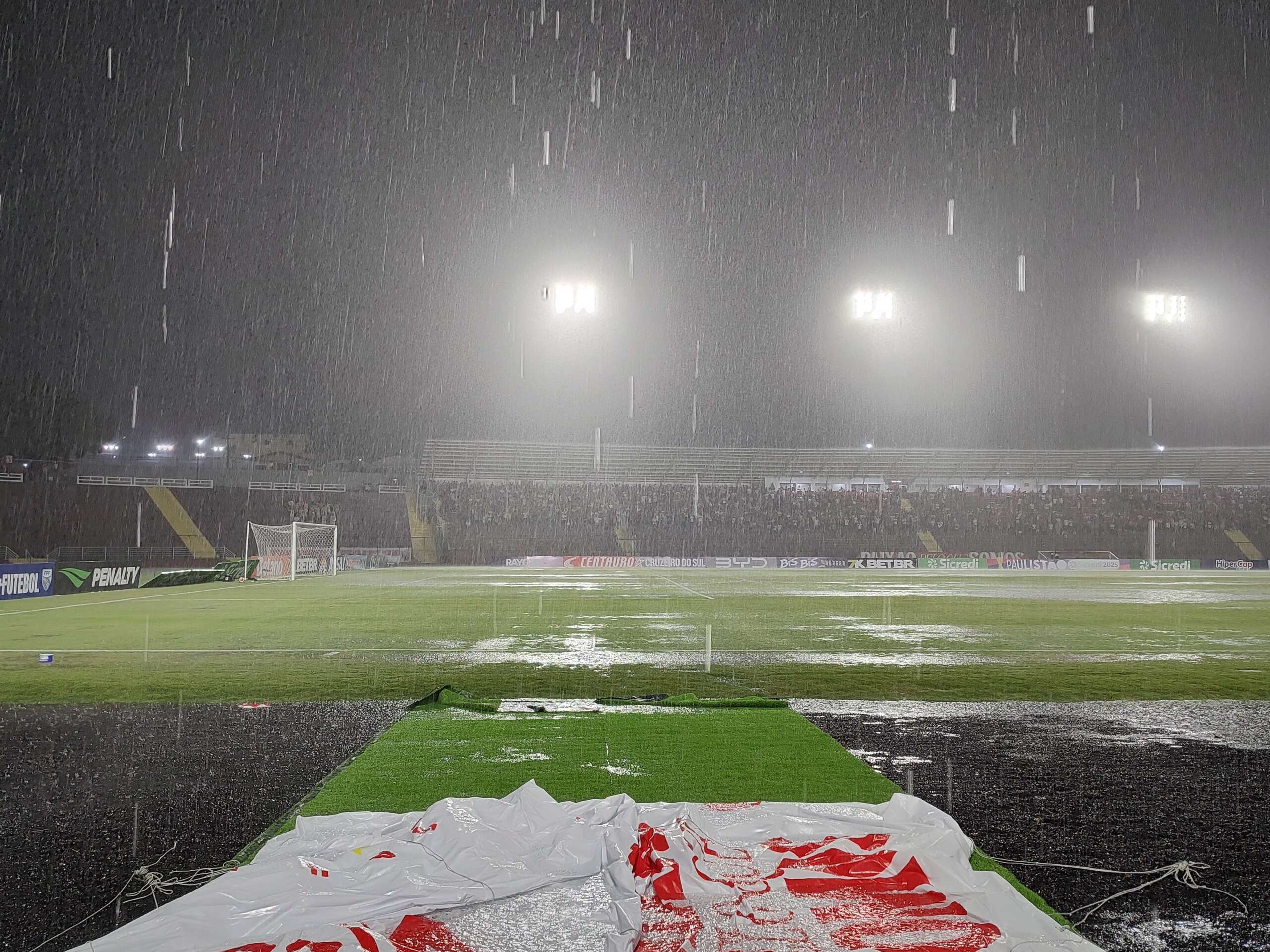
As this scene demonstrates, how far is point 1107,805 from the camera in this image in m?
4.21

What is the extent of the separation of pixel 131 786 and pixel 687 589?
65.7 ft

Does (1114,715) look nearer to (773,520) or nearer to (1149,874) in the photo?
(1149,874)

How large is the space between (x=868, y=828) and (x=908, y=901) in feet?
2.14

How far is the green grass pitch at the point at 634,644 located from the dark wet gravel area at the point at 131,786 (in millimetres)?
933

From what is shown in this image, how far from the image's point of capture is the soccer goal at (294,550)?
30.9m

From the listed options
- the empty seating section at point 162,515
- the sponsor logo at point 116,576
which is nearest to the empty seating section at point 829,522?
the empty seating section at point 162,515

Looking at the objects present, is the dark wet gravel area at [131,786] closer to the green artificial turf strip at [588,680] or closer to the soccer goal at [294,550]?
the green artificial turf strip at [588,680]

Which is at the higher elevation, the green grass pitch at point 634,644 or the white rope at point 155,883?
the white rope at point 155,883

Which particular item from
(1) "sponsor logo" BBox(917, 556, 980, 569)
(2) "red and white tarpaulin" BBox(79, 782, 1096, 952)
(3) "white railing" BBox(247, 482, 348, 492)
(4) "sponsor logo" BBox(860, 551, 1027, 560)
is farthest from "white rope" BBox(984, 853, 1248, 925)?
(3) "white railing" BBox(247, 482, 348, 492)

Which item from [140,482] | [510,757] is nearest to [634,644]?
[510,757]

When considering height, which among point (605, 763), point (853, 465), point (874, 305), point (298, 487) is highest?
point (874, 305)

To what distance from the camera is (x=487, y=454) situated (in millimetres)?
52812

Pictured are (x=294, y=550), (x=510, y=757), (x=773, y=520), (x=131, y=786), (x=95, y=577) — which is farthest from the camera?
(x=773, y=520)

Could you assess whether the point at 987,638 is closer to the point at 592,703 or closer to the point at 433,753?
the point at 592,703
